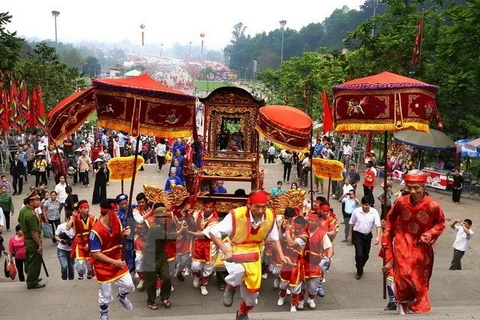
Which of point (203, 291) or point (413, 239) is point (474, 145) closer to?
point (413, 239)

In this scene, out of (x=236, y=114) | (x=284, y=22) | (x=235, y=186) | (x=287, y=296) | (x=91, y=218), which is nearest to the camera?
(x=91, y=218)

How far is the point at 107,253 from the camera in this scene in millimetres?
5680

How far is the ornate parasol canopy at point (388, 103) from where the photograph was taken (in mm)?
6707

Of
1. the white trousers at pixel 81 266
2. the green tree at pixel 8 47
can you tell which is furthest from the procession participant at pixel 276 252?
the green tree at pixel 8 47

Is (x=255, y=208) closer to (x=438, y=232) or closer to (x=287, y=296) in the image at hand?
(x=438, y=232)

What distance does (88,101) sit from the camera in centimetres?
747

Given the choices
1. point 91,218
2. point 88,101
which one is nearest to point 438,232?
point 91,218

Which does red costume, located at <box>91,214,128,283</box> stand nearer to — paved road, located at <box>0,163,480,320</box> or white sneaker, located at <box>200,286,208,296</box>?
paved road, located at <box>0,163,480,320</box>

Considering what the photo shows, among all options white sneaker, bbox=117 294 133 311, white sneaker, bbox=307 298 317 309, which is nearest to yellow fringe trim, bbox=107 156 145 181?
white sneaker, bbox=117 294 133 311

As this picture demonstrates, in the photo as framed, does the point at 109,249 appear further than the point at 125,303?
No

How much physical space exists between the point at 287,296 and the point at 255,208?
262cm

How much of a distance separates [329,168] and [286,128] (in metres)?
1.26

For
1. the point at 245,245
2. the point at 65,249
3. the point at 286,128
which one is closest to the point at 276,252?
the point at 245,245

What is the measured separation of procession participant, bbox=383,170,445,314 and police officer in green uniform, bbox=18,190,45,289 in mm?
4997
